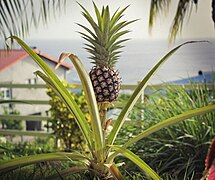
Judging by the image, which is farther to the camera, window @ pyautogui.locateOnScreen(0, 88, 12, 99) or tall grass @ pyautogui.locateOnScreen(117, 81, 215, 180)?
window @ pyautogui.locateOnScreen(0, 88, 12, 99)

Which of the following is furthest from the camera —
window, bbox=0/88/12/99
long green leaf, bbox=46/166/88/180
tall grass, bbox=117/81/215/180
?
window, bbox=0/88/12/99

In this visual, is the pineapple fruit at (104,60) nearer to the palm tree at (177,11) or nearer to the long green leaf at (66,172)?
the long green leaf at (66,172)

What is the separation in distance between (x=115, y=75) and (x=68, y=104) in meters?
0.21

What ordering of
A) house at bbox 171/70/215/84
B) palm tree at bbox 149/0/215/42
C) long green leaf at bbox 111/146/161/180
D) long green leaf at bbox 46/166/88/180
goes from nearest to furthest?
long green leaf at bbox 111/146/161/180
long green leaf at bbox 46/166/88/180
house at bbox 171/70/215/84
palm tree at bbox 149/0/215/42

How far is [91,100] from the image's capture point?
150 centimetres

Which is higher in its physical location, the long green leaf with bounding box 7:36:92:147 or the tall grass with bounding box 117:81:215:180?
the long green leaf with bounding box 7:36:92:147

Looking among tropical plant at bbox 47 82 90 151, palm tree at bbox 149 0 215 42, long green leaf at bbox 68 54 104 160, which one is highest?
palm tree at bbox 149 0 215 42

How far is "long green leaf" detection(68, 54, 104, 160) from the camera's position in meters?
1.45

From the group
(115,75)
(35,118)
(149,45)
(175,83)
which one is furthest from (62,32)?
(115,75)

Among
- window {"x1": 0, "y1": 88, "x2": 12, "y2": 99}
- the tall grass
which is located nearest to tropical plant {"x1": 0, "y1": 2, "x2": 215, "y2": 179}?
the tall grass

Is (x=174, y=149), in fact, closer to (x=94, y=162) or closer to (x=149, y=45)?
(x=94, y=162)

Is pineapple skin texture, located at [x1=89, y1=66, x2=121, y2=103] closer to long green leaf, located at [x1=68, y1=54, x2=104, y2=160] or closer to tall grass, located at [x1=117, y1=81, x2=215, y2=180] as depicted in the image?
long green leaf, located at [x1=68, y1=54, x2=104, y2=160]

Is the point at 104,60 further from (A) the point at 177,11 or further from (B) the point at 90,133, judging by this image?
(A) the point at 177,11

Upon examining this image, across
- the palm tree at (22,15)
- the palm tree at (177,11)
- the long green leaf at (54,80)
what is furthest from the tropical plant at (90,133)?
the palm tree at (177,11)
